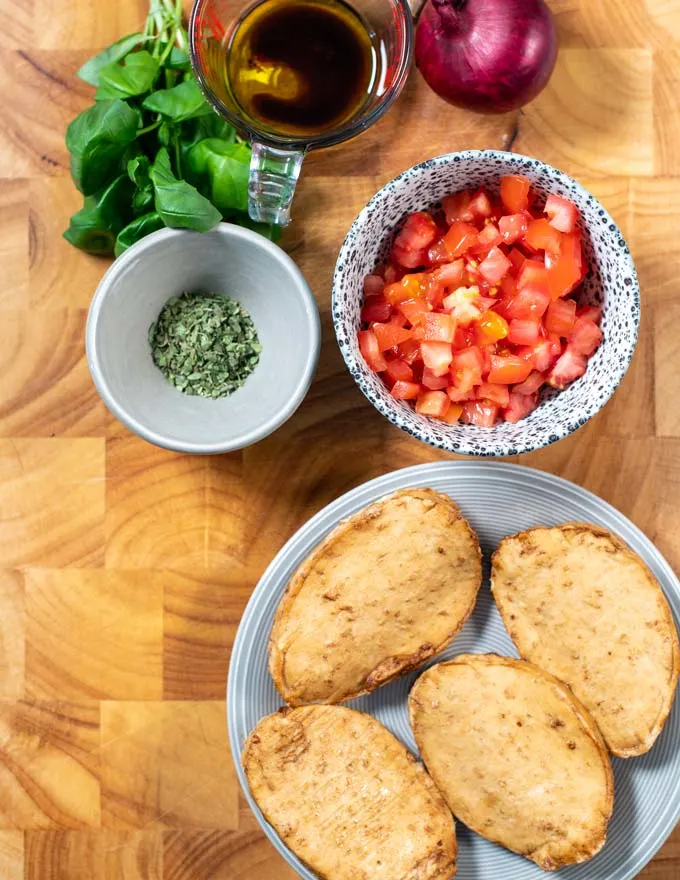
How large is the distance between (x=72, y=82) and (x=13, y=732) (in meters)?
1.05

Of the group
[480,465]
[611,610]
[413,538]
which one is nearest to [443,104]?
[480,465]

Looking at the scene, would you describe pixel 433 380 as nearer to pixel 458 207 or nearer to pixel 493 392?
pixel 493 392

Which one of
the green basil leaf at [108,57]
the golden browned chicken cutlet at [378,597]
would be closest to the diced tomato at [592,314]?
the golden browned chicken cutlet at [378,597]

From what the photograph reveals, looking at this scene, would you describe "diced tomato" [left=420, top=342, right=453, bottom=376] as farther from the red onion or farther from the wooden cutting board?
the red onion

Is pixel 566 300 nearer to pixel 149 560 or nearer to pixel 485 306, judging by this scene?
pixel 485 306

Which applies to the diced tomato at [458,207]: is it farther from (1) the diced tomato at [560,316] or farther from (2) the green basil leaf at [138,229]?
(2) the green basil leaf at [138,229]

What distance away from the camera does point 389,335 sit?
4.18 ft

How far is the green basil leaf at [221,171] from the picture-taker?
51.6 inches

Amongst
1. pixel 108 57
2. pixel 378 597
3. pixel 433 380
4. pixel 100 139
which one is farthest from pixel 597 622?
pixel 108 57

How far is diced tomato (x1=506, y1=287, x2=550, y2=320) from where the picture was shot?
1.24m

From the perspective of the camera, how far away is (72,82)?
4.79ft

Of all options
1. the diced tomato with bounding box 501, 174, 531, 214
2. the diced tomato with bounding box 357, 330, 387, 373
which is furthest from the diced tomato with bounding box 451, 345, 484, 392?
the diced tomato with bounding box 501, 174, 531, 214

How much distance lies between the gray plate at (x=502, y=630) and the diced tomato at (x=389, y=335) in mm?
204

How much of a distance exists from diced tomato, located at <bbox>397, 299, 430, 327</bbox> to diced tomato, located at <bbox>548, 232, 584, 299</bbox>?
17 centimetres
